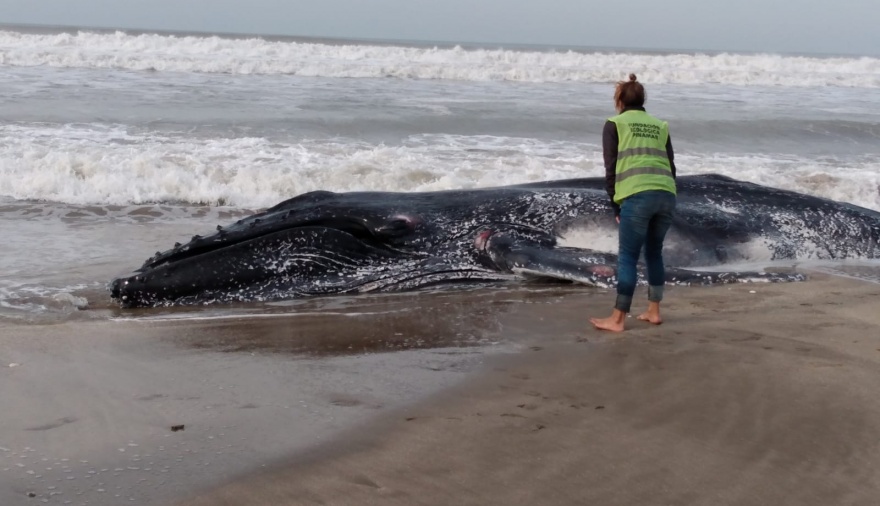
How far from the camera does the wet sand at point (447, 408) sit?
385 cm

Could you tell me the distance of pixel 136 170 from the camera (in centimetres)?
1398

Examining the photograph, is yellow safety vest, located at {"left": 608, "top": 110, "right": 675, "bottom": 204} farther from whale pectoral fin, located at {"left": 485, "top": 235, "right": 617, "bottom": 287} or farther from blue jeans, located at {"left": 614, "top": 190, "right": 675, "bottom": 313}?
whale pectoral fin, located at {"left": 485, "top": 235, "right": 617, "bottom": 287}

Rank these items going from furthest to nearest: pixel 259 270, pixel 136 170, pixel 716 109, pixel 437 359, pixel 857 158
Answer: pixel 716 109 < pixel 857 158 < pixel 136 170 < pixel 259 270 < pixel 437 359

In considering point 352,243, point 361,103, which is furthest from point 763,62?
point 352,243

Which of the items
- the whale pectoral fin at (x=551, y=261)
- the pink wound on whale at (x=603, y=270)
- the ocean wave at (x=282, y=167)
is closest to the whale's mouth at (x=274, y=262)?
the whale pectoral fin at (x=551, y=261)

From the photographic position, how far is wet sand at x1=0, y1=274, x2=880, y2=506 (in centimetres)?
385

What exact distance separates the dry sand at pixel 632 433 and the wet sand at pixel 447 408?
1cm

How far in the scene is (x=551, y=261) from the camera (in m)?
8.05

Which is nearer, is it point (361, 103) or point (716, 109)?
point (361, 103)

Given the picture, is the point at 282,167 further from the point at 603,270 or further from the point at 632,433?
the point at 632,433

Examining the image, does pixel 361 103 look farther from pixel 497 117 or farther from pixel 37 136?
pixel 37 136

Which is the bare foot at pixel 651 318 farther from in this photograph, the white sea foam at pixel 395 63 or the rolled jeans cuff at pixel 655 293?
the white sea foam at pixel 395 63

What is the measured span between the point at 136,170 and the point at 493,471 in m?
11.3

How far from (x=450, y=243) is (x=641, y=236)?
7.59ft
